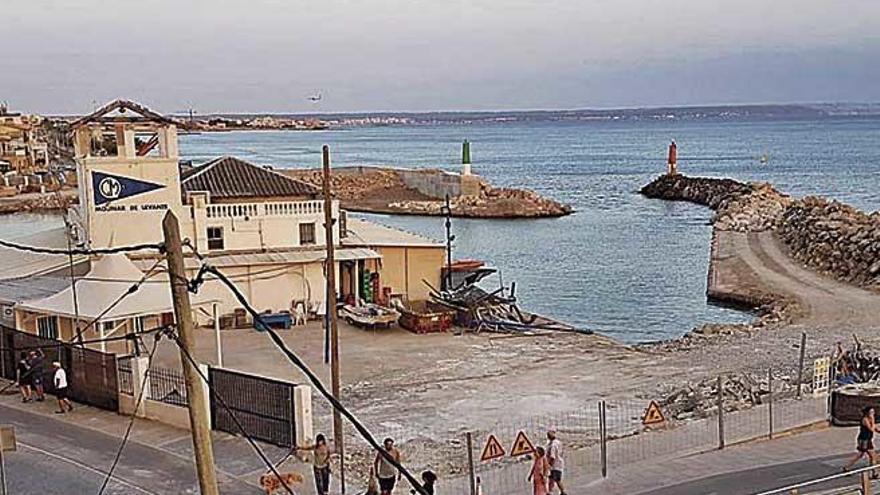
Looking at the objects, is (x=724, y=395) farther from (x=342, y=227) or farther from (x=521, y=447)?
(x=342, y=227)

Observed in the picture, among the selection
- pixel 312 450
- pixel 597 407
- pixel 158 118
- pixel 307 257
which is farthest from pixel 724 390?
pixel 158 118

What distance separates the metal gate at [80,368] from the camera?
21.7 m

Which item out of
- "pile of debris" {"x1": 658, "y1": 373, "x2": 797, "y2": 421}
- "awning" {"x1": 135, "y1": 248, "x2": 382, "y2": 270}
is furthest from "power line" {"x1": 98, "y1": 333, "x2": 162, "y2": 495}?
"awning" {"x1": 135, "y1": 248, "x2": 382, "y2": 270}

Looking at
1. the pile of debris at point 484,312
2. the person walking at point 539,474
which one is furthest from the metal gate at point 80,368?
the pile of debris at point 484,312

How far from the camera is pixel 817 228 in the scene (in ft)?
171

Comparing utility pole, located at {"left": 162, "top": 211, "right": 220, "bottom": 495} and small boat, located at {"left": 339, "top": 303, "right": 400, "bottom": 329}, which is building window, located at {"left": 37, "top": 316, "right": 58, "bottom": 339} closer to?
small boat, located at {"left": 339, "top": 303, "right": 400, "bottom": 329}

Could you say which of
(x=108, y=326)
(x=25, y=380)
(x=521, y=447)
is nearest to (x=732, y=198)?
(x=108, y=326)

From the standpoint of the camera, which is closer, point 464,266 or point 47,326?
point 47,326

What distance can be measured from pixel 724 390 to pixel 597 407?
107 inches

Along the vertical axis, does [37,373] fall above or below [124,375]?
below

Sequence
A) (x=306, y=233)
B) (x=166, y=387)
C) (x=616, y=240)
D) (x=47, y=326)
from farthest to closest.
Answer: (x=616, y=240)
(x=306, y=233)
(x=47, y=326)
(x=166, y=387)

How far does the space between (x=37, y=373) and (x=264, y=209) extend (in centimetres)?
1298

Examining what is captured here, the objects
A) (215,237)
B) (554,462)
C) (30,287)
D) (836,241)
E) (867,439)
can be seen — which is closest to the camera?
(554,462)

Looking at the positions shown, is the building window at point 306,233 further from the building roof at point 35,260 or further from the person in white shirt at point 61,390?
the person in white shirt at point 61,390
